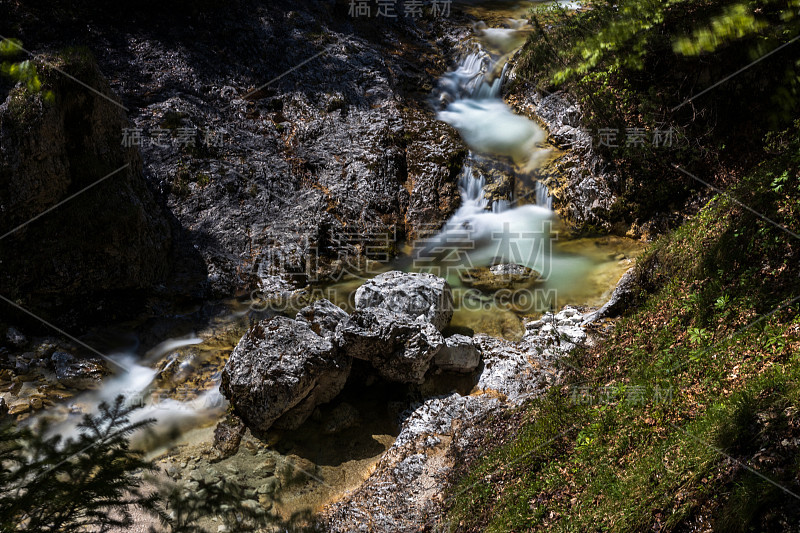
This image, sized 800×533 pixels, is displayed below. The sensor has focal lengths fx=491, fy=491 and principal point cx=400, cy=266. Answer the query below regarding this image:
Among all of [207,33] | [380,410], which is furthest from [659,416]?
[207,33]

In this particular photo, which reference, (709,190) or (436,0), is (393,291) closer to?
(709,190)

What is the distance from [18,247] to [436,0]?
1407 cm

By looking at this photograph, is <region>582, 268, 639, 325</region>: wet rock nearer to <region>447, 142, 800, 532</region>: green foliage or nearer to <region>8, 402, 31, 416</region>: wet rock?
<region>447, 142, 800, 532</region>: green foliage

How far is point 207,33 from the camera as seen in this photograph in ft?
40.4

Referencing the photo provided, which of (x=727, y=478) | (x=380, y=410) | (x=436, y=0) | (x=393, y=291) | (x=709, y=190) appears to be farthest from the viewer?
(x=436, y=0)

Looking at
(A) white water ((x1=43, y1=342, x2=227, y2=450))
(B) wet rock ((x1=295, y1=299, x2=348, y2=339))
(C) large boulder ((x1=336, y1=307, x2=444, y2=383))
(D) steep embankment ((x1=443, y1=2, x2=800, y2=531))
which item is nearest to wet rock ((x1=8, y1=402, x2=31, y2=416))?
(A) white water ((x1=43, y1=342, x2=227, y2=450))

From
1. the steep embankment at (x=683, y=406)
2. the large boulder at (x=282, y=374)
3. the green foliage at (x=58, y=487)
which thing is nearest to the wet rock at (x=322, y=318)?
the large boulder at (x=282, y=374)

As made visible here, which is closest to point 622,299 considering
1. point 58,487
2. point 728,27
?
point 728,27

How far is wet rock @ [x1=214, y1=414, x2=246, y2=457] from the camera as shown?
5453 millimetres

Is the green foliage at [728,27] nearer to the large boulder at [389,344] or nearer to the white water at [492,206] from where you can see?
the large boulder at [389,344]

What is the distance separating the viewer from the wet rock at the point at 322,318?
6.22 meters

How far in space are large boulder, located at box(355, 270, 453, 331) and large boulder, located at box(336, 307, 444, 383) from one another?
750 millimetres

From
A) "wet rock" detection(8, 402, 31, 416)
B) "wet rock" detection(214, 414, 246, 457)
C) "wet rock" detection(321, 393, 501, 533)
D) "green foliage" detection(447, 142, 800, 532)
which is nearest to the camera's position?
"green foliage" detection(447, 142, 800, 532)

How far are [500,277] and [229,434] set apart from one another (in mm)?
4833
